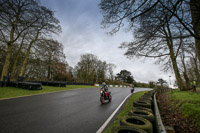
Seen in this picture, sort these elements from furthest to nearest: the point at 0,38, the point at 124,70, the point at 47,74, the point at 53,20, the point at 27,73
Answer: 1. the point at 124,70
2. the point at 47,74
3. the point at 27,73
4. the point at 53,20
5. the point at 0,38

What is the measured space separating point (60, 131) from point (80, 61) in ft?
130

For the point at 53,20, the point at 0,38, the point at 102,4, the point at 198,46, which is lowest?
the point at 198,46

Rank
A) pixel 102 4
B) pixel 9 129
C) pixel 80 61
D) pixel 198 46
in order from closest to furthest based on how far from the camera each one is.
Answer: pixel 9 129 < pixel 198 46 < pixel 102 4 < pixel 80 61

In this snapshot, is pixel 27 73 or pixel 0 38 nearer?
pixel 0 38

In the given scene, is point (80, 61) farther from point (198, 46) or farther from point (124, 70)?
point (124, 70)

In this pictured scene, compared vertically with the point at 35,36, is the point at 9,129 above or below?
below

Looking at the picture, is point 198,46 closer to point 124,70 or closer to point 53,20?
point 53,20

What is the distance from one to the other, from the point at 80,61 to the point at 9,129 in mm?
39372

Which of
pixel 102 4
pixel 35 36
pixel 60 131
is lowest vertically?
pixel 60 131

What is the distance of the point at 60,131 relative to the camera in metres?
3.08

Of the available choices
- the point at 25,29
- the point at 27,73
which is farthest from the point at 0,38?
the point at 27,73

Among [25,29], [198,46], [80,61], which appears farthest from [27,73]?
[198,46]

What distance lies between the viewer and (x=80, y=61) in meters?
41.9

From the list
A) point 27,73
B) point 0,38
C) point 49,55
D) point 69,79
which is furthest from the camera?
point 69,79
